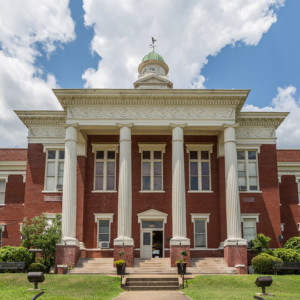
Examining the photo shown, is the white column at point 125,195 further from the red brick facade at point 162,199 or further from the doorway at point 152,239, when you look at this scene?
the doorway at point 152,239

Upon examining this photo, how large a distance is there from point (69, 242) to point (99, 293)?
8.96 meters

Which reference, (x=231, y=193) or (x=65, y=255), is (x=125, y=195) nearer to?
(x=65, y=255)

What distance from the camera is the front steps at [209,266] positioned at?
2605cm

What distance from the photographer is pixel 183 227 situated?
2722 centimetres

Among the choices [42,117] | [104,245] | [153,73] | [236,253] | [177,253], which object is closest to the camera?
[177,253]

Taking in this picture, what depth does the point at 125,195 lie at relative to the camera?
27.6m

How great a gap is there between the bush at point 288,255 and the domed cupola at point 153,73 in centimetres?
1703

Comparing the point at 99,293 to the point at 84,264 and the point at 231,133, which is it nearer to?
the point at 84,264

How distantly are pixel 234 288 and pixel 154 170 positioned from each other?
13144 mm

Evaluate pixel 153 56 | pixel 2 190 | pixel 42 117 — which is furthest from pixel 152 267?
pixel 153 56

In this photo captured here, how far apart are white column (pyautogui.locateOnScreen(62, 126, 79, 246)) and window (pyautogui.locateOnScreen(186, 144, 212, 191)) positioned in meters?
8.48

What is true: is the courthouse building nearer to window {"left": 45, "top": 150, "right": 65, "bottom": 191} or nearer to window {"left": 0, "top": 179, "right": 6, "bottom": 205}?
window {"left": 45, "top": 150, "right": 65, "bottom": 191}

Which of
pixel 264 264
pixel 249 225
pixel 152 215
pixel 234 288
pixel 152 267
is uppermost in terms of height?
pixel 152 215

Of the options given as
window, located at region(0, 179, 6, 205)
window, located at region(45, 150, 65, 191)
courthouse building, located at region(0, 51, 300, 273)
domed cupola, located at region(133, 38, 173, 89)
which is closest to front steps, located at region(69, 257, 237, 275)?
courthouse building, located at region(0, 51, 300, 273)
